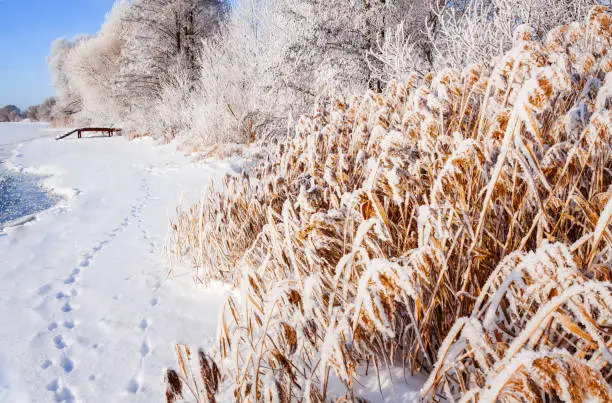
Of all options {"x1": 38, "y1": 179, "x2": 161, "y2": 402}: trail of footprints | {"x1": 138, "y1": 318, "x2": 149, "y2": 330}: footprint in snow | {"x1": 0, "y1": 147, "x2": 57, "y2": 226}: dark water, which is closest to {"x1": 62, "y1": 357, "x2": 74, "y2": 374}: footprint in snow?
{"x1": 38, "y1": 179, "x2": 161, "y2": 402}: trail of footprints

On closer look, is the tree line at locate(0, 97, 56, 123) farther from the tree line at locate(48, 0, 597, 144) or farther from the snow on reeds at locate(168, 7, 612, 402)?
the snow on reeds at locate(168, 7, 612, 402)

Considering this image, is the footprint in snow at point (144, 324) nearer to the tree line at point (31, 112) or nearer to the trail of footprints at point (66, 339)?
the trail of footprints at point (66, 339)

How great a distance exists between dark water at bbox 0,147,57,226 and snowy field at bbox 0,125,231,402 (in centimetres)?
66

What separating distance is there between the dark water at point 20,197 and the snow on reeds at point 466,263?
497 cm

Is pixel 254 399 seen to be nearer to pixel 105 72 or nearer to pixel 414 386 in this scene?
pixel 414 386

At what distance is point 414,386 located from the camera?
48.9 inches

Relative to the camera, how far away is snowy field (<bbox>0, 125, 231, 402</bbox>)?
1.69m

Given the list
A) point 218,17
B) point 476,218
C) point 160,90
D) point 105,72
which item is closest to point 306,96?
point 476,218

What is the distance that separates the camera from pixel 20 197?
611cm

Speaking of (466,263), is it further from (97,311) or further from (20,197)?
(20,197)

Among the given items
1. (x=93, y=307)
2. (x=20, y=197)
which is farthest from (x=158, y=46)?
(x=93, y=307)

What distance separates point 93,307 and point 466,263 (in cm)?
244

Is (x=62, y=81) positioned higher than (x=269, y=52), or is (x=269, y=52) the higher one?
(x=62, y=81)

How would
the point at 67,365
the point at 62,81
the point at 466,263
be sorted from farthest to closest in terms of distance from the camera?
the point at 62,81 → the point at 67,365 → the point at 466,263
